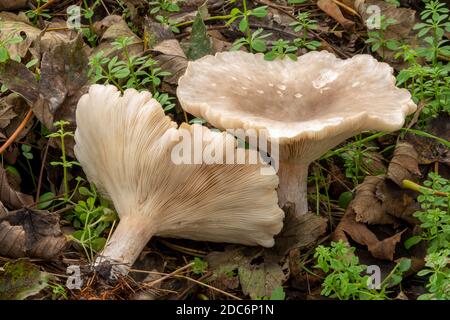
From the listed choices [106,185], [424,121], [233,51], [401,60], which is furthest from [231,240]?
[401,60]

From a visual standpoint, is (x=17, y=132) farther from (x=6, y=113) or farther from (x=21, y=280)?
(x=21, y=280)

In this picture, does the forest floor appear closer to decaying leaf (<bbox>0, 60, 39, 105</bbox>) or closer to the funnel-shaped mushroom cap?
decaying leaf (<bbox>0, 60, 39, 105</bbox>)

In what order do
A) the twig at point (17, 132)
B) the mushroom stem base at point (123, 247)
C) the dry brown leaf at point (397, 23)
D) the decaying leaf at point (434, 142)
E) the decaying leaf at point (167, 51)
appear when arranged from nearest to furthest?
the mushroom stem base at point (123, 247) → the twig at point (17, 132) → the decaying leaf at point (434, 142) → the decaying leaf at point (167, 51) → the dry brown leaf at point (397, 23)

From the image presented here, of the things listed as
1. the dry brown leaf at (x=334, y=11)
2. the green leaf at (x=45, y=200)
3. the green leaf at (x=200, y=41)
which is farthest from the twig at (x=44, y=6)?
the dry brown leaf at (x=334, y=11)

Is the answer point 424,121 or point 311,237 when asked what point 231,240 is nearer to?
point 311,237

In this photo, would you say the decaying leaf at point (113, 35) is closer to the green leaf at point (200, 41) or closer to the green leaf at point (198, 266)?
the green leaf at point (200, 41)

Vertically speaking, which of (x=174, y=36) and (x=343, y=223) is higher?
(x=174, y=36)

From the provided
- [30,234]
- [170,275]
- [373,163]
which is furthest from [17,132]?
[373,163]
